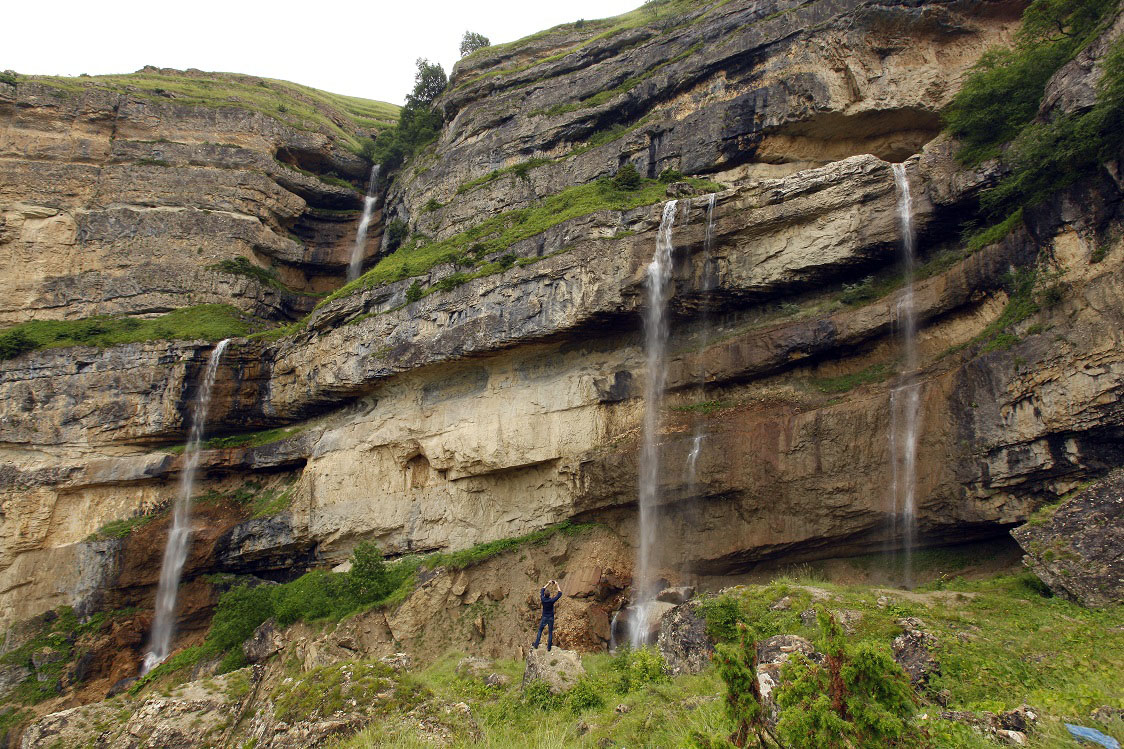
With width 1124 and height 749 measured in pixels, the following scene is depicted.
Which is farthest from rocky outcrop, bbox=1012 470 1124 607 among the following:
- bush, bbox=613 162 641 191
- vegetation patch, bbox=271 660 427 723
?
bush, bbox=613 162 641 191

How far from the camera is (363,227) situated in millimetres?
41312

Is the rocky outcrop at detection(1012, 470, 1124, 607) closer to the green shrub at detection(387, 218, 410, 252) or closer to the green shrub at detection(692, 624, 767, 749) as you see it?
the green shrub at detection(692, 624, 767, 749)

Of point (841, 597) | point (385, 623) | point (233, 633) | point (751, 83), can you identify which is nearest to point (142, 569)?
point (233, 633)

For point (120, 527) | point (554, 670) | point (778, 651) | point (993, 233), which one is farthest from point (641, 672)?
point (120, 527)

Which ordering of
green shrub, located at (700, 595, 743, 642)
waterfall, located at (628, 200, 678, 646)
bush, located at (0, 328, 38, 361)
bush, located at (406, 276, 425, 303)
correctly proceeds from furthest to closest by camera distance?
1. bush, located at (0, 328, 38, 361)
2. bush, located at (406, 276, 425, 303)
3. waterfall, located at (628, 200, 678, 646)
4. green shrub, located at (700, 595, 743, 642)

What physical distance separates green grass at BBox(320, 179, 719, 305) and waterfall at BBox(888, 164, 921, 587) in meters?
9.29

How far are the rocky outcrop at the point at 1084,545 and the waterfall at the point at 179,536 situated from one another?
2762cm

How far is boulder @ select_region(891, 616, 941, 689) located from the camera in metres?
9.99

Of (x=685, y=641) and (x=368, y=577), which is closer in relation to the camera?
(x=685, y=641)

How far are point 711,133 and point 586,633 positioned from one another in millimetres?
20022

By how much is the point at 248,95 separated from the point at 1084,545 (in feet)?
162

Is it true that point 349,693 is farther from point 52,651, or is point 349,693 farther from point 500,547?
point 52,651

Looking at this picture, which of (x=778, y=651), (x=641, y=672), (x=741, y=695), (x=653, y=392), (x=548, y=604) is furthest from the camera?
(x=653, y=392)

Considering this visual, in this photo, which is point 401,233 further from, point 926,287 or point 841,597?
point 841,597
